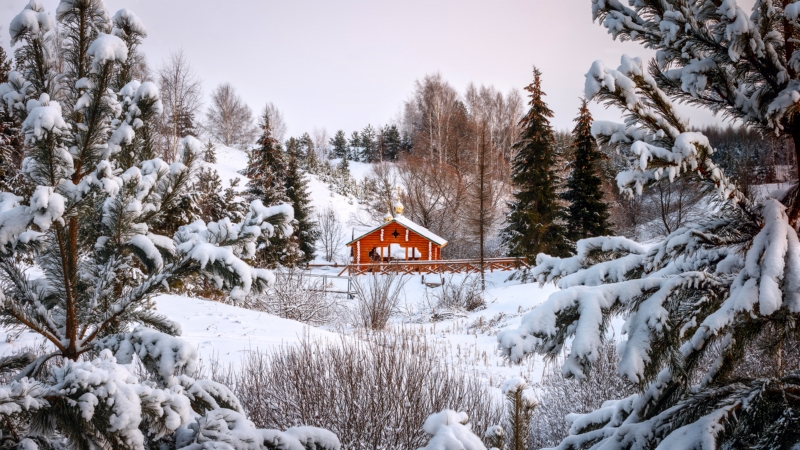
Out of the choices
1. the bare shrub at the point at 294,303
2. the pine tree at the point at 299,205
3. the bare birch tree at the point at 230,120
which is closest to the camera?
the bare shrub at the point at 294,303

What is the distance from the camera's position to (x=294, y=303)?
11.7m

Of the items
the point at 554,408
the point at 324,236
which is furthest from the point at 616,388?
the point at 324,236

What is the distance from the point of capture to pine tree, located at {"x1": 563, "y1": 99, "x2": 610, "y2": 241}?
19062mm

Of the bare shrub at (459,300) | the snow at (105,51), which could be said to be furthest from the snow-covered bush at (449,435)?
the bare shrub at (459,300)

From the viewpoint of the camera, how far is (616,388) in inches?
202

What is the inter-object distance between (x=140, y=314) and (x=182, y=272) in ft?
1.20

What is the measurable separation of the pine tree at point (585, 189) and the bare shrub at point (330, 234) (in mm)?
15350

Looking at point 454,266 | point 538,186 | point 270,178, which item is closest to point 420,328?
point 538,186

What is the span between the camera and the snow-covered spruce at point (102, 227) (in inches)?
60.9

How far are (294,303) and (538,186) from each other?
515 inches

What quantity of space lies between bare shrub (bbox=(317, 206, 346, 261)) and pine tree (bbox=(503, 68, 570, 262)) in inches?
525

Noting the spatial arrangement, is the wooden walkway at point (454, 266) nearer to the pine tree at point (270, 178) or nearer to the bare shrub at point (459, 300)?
the pine tree at point (270, 178)

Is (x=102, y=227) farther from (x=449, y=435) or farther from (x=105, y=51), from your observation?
(x=449, y=435)

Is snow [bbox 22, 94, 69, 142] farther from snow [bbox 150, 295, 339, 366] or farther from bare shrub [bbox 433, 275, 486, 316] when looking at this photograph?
bare shrub [bbox 433, 275, 486, 316]
